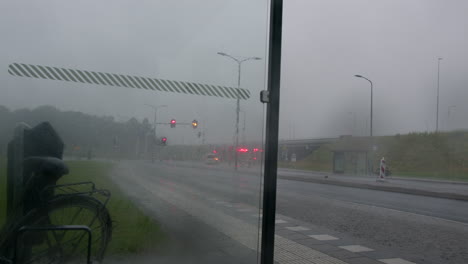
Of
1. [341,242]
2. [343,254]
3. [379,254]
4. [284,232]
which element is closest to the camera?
[343,254]

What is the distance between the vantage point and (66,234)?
232 cm

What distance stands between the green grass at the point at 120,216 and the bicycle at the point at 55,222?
0.04m

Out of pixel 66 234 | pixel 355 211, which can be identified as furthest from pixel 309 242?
pixel 66 234

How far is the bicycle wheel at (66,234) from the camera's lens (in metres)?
2.23

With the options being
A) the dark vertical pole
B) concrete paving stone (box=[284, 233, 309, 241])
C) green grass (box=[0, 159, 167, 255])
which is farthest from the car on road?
concrete paving stone (box=[284, 233, 309, 241])

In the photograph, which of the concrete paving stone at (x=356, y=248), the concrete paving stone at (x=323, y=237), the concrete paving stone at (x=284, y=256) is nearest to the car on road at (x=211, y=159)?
the concrete paving stone at (x=284, y=256)

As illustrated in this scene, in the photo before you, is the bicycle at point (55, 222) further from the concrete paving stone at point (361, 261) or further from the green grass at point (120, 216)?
the concrete paving stone at point (361, 261)

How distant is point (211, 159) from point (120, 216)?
77 cm

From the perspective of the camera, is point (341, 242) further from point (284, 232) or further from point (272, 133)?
point (272, 133)

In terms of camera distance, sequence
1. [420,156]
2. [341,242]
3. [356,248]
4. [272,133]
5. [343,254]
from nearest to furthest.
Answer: [272,133] → [343,254] → [356,248] → [341,242] → [420,156]

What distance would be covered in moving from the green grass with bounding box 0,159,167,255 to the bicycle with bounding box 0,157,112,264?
36 mm

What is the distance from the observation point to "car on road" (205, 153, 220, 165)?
2923mm

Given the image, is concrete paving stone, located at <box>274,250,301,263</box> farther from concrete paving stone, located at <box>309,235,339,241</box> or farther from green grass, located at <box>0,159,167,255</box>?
green grass, located at <box>0,159,167,255</box>

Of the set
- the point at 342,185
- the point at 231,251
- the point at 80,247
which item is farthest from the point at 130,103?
the point at 342,185
